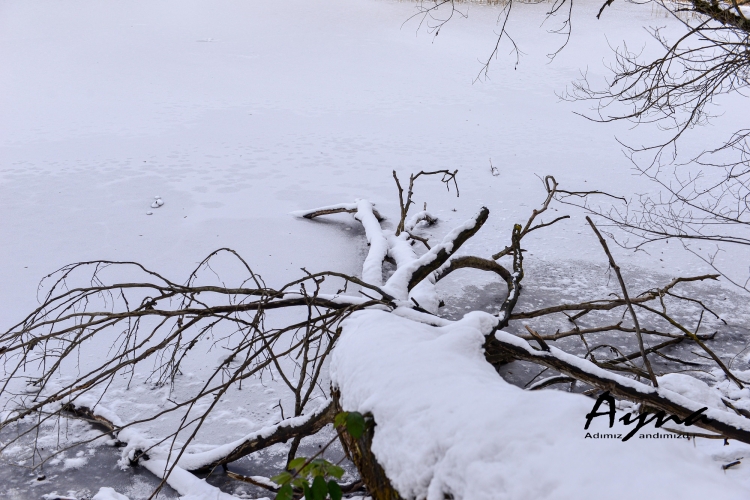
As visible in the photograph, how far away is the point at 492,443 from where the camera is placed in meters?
1.44

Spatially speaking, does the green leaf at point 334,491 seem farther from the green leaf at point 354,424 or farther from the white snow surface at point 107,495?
the white snow surface at point 107,495

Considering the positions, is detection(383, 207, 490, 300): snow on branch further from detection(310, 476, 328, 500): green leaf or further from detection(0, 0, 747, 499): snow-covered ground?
detection(310, 476, 328, 500): green leaf

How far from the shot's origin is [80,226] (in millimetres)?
5707

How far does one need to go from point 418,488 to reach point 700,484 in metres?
0.66

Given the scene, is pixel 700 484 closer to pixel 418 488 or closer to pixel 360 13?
pixel 418 488

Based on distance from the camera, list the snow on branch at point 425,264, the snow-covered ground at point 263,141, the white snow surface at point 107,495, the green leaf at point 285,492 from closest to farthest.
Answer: the green leaf at point 285,492 < the white snow surface at point 107,495 < the snow on branch at point 425,264 < the snow-covered ground at point 263,141

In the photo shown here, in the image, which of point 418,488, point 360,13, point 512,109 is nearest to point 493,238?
point 418,488

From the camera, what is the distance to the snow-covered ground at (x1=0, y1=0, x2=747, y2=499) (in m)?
5.24

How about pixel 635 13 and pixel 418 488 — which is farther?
pixel 635 13

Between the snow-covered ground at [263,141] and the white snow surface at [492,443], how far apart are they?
1.50 meters

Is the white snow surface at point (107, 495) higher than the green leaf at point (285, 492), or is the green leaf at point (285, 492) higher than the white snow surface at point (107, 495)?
the green leaf at point (285, 492)

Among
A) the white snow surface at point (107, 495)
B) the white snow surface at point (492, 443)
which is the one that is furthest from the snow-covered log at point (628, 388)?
the white snow surface at point (107, 495)

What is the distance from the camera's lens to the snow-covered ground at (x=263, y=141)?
5238 mm
